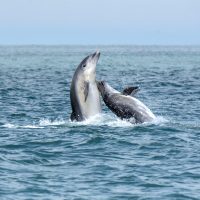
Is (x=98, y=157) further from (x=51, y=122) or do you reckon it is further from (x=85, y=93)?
(x=51, y=122)

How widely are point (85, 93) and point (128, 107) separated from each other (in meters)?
1.64

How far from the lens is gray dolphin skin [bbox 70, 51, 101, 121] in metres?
23.5

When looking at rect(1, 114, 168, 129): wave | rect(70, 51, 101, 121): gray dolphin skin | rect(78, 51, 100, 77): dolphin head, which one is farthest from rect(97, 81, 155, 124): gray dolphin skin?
rect(78, 51, 100, 77): dolphin head

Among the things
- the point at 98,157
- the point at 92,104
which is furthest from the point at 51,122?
the point at 98,157

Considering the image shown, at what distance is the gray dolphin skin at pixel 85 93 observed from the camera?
2353cm

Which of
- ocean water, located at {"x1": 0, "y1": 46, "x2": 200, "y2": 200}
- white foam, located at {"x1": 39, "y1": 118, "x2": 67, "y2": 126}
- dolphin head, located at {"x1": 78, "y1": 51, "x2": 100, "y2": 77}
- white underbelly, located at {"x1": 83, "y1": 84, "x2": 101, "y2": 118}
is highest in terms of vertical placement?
dolphin head, located at {"x1": 78, "y1": 51, "x2": 100, "y2": 77}

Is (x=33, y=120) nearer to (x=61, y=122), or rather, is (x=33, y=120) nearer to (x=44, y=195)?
(x=61, y=122)

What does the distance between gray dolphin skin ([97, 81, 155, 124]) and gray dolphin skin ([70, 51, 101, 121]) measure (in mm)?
407

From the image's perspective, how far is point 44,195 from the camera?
47.5 ft

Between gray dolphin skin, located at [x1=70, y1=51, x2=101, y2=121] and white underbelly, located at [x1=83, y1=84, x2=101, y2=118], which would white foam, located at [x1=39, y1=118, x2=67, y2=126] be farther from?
white underbelly, located at [x1=83, y1=84, x2=101, y2=118]

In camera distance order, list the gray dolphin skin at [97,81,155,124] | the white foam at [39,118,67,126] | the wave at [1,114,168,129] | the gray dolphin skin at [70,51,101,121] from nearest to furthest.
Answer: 1. the gray dolphin skin at [97,81,155,124]
2. the wave at [1,114,168,129]
3. the gray dolphin skin at [70,51,101,121]
4. the white foam at [39,118,67,126]

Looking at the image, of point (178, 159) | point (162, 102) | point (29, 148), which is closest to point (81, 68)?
point (29, 148)

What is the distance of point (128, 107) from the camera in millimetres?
22859

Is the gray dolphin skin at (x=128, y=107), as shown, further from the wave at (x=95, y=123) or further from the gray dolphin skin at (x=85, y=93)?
the gray dolphin skin at (x=85, y=93)
